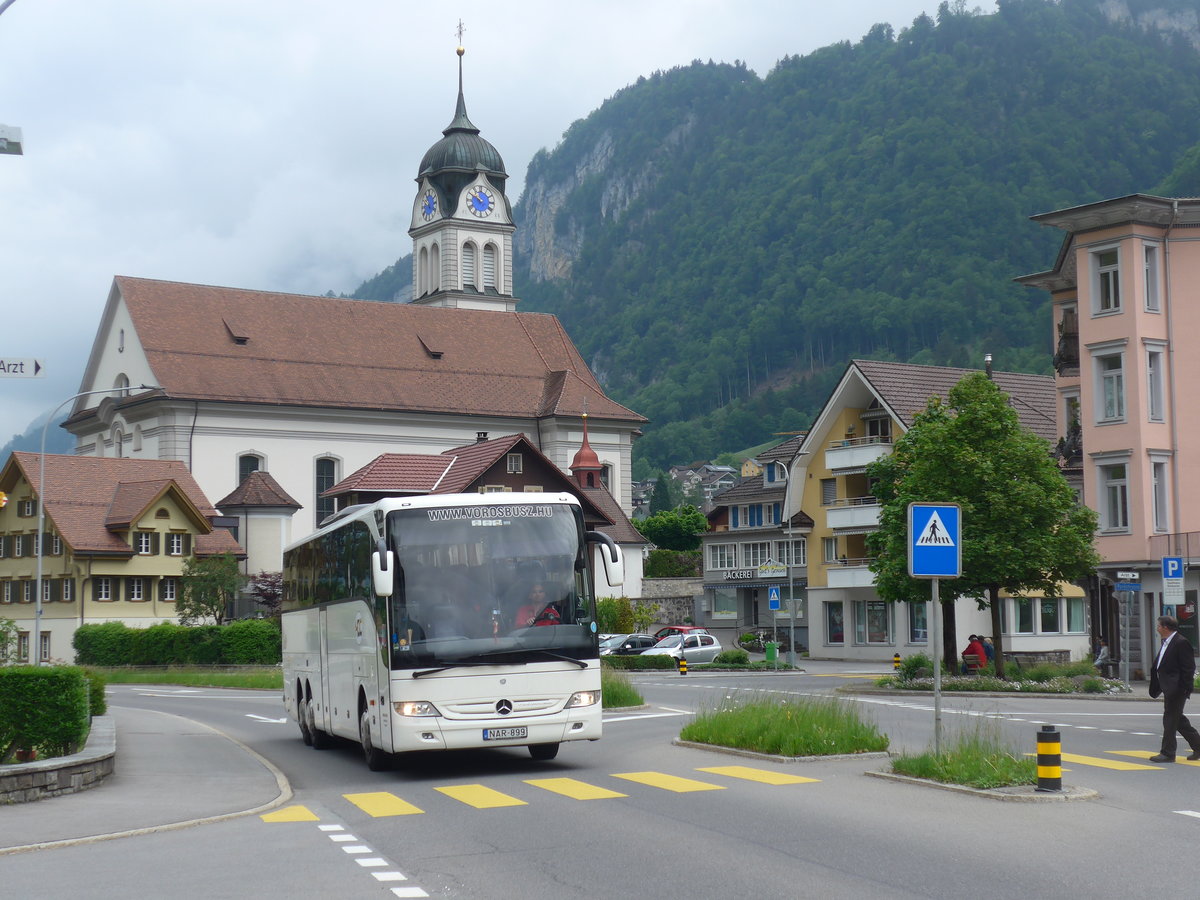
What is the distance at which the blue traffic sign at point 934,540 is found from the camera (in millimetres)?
16156

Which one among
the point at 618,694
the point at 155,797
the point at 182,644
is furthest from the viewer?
the point at 182,644

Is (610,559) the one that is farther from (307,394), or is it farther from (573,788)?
(307,394)

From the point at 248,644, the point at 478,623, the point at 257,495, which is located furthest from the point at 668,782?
the point at 257,495

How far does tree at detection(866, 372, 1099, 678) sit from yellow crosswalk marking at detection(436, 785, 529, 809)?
22932mm

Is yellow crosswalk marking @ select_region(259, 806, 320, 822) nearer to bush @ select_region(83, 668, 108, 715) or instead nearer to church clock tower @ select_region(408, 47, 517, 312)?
bush @ select_region(83, 668, 108, 715)

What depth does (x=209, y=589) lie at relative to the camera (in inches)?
2325

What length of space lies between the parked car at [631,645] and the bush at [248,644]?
38.5 ft

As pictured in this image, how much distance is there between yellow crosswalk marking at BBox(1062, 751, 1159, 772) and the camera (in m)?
17.2

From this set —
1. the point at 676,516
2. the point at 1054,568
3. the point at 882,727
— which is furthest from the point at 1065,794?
the point at 676,516

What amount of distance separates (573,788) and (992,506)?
23.3 m

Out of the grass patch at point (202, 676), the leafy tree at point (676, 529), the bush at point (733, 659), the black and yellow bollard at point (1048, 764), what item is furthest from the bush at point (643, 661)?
the leafy tree at point (676, 529)

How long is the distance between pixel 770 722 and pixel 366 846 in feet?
25.1

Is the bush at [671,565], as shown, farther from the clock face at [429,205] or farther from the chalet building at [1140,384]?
the chalet building at [1140,384]

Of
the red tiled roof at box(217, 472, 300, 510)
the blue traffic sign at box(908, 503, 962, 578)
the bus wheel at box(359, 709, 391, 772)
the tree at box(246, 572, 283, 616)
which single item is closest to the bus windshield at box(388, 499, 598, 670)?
the bus wheel at box(359, 709, 391, 772)
